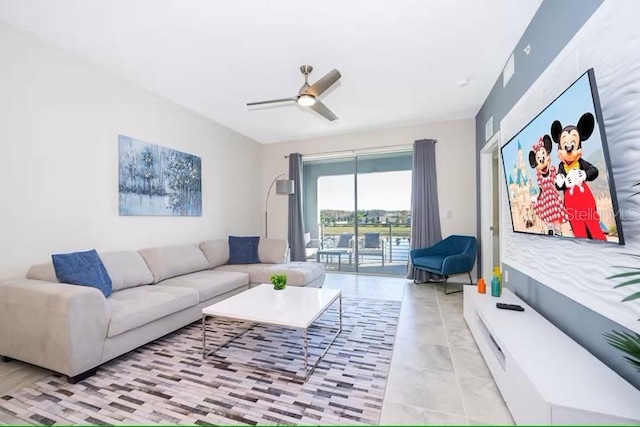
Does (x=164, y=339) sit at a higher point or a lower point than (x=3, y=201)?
lower

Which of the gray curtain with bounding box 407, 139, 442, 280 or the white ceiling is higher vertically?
the white ceiling

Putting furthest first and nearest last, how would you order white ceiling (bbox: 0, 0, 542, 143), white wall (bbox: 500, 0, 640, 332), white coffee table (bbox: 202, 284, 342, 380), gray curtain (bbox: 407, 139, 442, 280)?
gray curtain (bbox: 407, 139, 442, 280) → white ceiling (bbox: 0, 0, 542, 143) → white coffee table (bbox: 202, 284, 342, 380) → white wall (bbox: 500, 0, 640, 332)

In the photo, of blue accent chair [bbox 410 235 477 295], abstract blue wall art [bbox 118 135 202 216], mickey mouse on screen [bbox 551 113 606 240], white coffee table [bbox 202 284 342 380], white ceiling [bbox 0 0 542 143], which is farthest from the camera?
blue accent chair [bbox 410 235 477 295]

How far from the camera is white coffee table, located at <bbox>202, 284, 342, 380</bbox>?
6.67 ft

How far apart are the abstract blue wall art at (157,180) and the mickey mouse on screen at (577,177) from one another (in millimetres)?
3918

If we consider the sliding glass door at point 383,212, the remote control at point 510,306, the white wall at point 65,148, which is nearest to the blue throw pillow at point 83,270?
the white wall at point 65,148

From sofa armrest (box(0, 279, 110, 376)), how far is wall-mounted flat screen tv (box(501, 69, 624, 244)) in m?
3.02

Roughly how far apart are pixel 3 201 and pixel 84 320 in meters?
1.32

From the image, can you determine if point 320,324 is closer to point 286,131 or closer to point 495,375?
point 495,375

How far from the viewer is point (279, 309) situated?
7.43 feet

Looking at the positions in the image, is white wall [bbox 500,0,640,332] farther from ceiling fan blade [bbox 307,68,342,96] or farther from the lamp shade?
the lamp shade

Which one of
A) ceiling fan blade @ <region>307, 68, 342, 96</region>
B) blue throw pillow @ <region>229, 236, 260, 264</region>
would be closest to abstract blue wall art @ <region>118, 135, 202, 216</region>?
blue throw pillow @ <region>229, 236, 260, 264</region>

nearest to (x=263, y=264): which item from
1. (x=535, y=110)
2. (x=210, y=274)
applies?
(x=210, y=274)

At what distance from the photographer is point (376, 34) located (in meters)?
2.45
